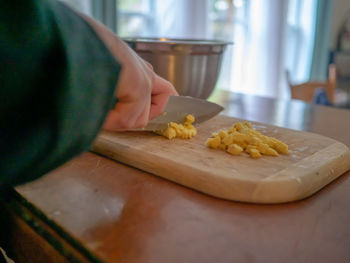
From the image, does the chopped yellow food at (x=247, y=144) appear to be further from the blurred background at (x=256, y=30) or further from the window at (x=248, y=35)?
the window at (x=248, y=35)

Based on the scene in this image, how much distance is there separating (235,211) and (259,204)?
4 cm

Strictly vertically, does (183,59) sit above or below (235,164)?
above

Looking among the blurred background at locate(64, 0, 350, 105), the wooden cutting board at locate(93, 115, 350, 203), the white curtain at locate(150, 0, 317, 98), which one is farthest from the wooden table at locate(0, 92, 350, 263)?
the white curtain at locate(150, 0, 317, 98)

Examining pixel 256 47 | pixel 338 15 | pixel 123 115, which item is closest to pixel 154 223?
pixel 123 115

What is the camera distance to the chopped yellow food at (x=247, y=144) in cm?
59

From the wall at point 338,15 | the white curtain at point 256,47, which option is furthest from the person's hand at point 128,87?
the wall at point 338,15

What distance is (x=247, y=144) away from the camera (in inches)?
24.3

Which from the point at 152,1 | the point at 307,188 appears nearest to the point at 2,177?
the point at 307,188

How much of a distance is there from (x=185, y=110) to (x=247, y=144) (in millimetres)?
196

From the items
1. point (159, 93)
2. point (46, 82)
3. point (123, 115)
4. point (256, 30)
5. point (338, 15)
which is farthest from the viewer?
point (338, 15)

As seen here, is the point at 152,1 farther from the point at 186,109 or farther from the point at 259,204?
the point at 259,204

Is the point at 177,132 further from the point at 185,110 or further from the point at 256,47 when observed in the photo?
the point at 256,47

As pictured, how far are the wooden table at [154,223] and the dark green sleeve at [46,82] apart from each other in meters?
0.10

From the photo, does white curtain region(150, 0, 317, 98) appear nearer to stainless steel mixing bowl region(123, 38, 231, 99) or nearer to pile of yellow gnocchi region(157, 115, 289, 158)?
stainless steel mixing bowl region(123, 38, 231, 99)
